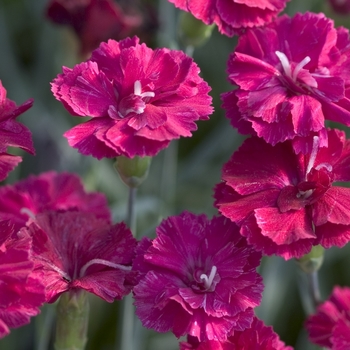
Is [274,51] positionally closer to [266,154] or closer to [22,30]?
[266,154]

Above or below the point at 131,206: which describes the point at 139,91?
above

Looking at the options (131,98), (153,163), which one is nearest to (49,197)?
(131,98)

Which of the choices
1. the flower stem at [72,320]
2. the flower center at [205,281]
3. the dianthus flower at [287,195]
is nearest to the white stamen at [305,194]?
the dianthus flower at [287,195]

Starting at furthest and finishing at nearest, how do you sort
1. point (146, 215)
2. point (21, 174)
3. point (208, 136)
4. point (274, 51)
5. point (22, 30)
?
point (22, 30) → point (208, 136) → point (21, 174) → point (146, 215) → point (274, 51)

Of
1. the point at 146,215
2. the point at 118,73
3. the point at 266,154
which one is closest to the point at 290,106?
the point at 266,154

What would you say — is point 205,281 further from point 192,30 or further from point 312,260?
point 192,30

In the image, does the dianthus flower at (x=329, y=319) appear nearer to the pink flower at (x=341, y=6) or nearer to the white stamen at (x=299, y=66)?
the white stamen at (x=299, y=66)
